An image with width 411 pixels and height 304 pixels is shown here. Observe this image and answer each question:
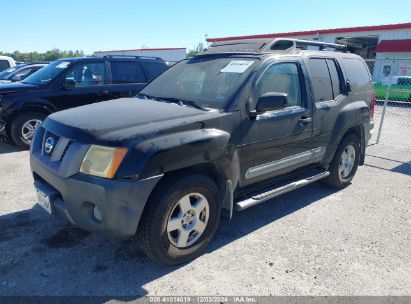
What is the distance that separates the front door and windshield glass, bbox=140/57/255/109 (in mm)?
263

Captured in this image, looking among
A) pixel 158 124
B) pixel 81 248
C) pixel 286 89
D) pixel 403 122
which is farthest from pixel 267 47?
pixel 403 122

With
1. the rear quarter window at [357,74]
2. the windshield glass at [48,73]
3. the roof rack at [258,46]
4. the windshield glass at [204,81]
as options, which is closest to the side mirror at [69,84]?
the windshield glass at [48,73]

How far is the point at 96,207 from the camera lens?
2723mm

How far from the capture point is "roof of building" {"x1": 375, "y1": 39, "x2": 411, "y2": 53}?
72.9 feet

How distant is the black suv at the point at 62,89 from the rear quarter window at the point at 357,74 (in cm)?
469

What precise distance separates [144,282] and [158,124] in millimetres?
1339

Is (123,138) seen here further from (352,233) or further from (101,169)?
(352,233)

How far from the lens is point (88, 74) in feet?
24.6

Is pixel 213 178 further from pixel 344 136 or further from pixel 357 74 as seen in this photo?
pixel 357 74

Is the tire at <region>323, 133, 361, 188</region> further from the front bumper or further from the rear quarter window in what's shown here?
the front bumper

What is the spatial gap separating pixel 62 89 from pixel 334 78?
17.4 feet

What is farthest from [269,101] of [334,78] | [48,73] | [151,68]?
[48,73]

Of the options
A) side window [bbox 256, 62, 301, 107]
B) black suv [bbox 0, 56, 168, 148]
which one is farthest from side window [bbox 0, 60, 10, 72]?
side window [bbox 256, 62, 301, 107]

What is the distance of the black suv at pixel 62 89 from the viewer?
688 centimetres
